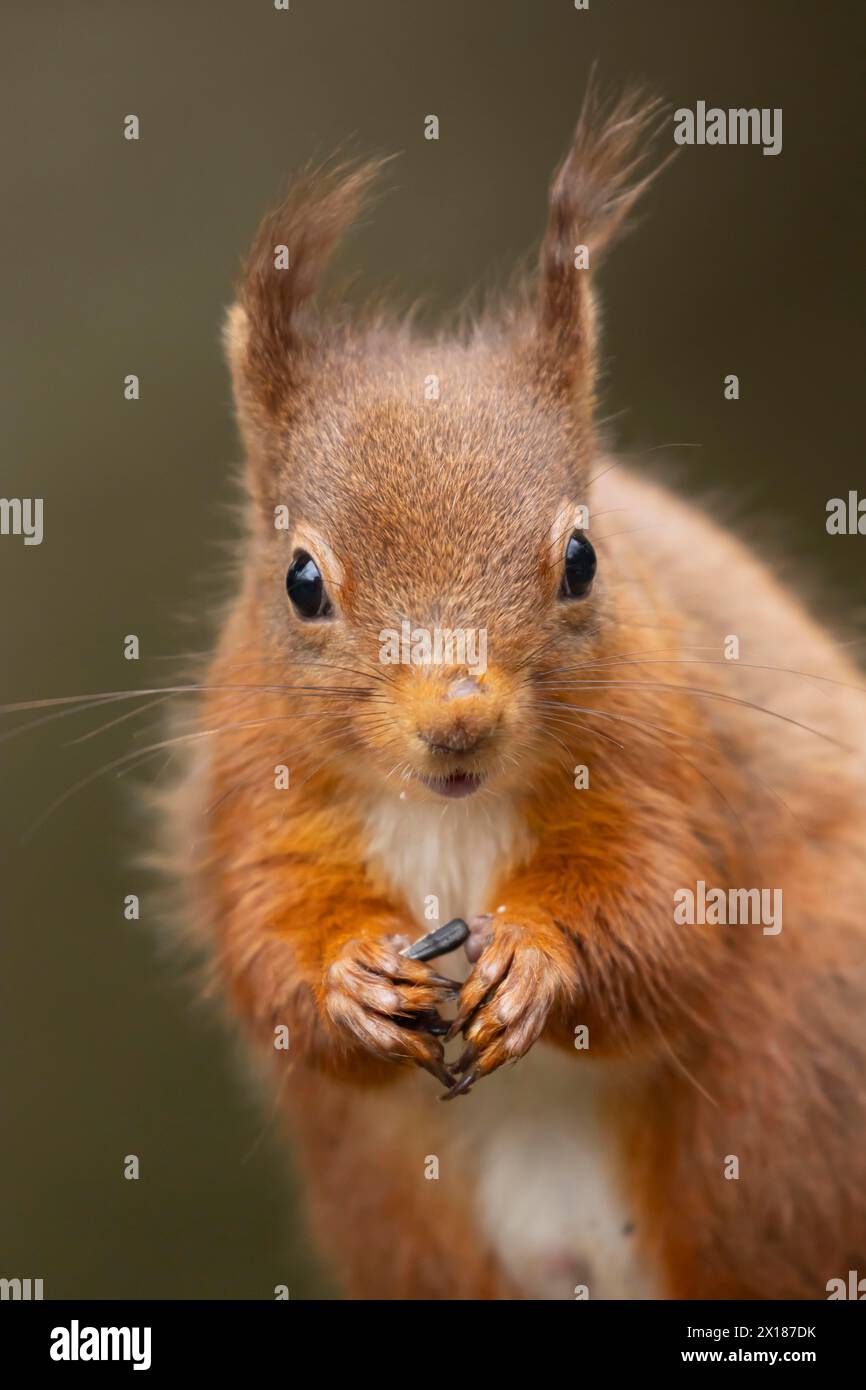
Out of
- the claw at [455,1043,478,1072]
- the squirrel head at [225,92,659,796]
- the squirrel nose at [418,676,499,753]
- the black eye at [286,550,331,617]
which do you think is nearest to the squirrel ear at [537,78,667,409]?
the squirrel head at [225,92,659,796]

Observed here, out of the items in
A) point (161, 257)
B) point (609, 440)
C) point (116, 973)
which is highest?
point (161, 257)

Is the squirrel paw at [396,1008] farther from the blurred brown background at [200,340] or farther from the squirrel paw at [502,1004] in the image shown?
the blurred brown background at [200,340]

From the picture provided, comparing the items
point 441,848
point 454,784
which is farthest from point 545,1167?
point 454,784

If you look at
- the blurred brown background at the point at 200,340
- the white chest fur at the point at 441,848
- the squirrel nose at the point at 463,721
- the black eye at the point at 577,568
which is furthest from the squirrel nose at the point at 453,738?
the blurred brown background at the point at 200,340

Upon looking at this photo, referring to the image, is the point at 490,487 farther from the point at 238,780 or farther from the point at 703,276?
the point at 703,276

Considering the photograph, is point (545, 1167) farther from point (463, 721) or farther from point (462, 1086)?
point (463, 721)

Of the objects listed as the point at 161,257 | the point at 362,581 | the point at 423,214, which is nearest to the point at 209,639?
the point at 362,581

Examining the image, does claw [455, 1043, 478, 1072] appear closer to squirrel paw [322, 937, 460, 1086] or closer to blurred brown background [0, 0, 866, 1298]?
squirrel paw [322, 937, 460, 1086]
